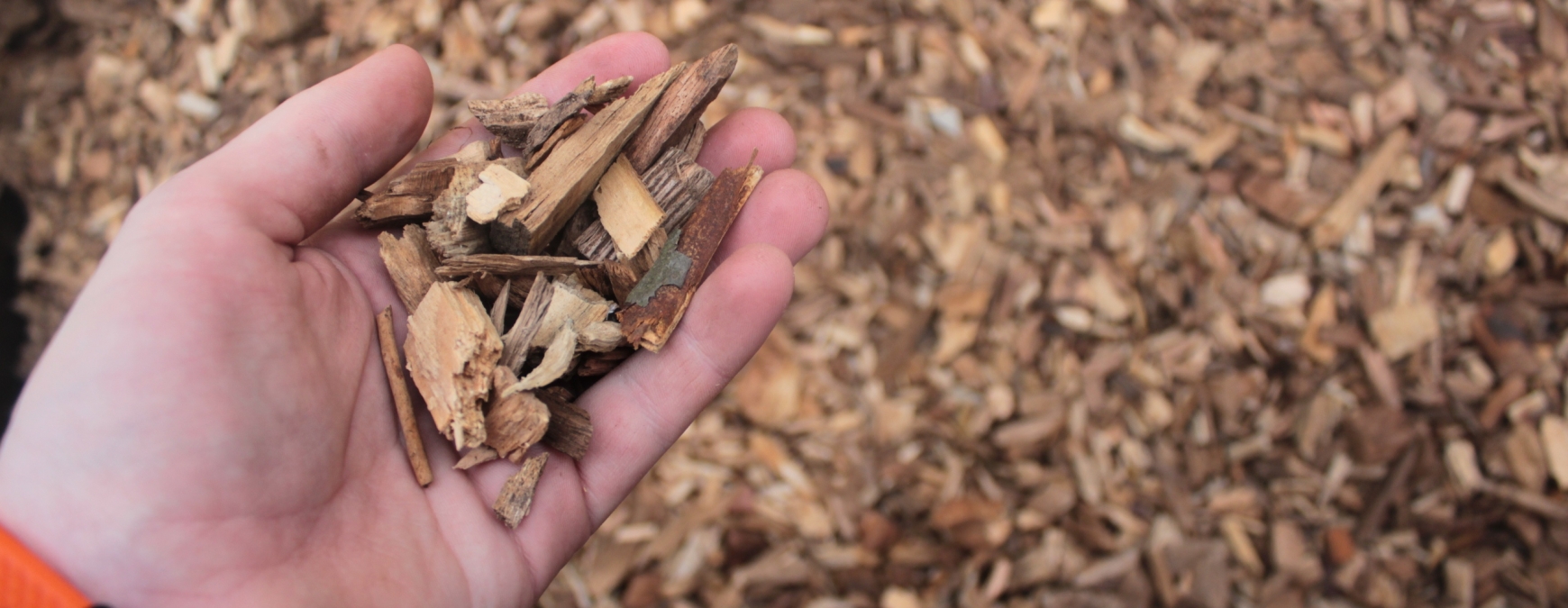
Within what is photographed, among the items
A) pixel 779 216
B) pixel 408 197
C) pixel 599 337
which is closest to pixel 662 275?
pixel 599 337

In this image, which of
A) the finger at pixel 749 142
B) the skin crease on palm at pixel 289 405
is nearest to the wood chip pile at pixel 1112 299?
the finger at pixel 749 142

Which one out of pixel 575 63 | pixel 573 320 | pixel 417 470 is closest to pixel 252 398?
pixel 417 470

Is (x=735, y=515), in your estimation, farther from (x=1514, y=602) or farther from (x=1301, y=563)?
(x=1514, y=602)

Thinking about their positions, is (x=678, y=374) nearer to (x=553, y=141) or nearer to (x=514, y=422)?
(x=514, y=422)

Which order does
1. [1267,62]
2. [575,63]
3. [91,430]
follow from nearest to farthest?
[91,430]
[575,63]
[1267,62]

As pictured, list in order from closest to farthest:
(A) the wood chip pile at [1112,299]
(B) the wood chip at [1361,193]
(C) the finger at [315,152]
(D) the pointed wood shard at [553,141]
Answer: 1. (C) the finger at [315,152]
2. (D) the pointed wood shard at [553,141]
3. (A) the wood chip pile at [1112,299]
4. (B) the wood chip at [1361,193]

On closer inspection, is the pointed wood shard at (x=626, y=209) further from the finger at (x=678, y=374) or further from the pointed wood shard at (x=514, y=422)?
the pointed wood shard at (x=514, y=422)
